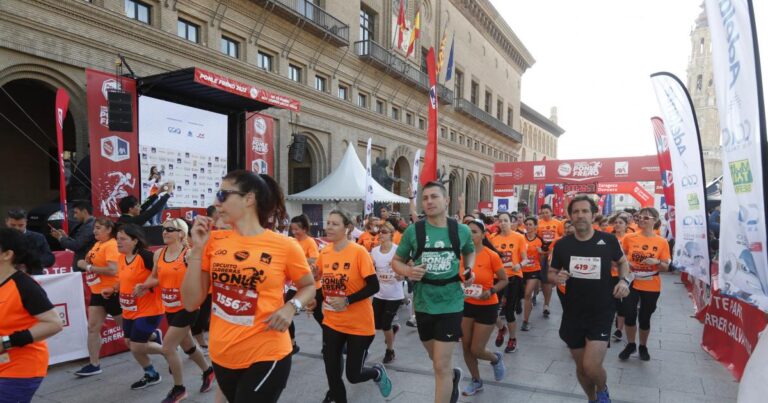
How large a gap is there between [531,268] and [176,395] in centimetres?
618

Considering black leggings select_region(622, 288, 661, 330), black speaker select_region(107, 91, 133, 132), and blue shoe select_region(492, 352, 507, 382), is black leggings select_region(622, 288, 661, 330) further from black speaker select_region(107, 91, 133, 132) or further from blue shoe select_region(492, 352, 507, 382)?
black speaker select_region(107, 91, 133, 132)

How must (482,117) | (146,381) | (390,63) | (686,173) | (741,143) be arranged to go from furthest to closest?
(482,117)
(390,63)
(686,173)
(146,381)
(741,143)

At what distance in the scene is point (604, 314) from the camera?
4.12 meters

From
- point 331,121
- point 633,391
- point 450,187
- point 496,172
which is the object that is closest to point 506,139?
point 450,187

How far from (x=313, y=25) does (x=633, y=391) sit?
19998 millimetres

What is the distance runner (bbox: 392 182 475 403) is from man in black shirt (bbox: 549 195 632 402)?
3.47 ft

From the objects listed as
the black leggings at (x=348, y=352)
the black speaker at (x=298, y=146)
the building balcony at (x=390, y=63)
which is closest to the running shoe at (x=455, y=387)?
the black leggings at (x=348, y=352)

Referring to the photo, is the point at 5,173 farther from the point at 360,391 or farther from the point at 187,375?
the point at 360,391

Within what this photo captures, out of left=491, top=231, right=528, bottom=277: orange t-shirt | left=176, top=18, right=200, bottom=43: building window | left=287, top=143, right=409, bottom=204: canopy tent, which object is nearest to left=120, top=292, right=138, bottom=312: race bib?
left=491, top=231, right=528, bottom=277: orange t-shirt

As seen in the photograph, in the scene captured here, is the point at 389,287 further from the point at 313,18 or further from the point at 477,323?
the point at 313,18

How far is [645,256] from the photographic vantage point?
651 centimetres

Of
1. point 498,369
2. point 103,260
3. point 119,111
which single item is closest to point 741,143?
point 498,369

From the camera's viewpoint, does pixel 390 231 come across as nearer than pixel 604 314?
No

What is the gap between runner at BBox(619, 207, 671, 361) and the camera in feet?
20.6
